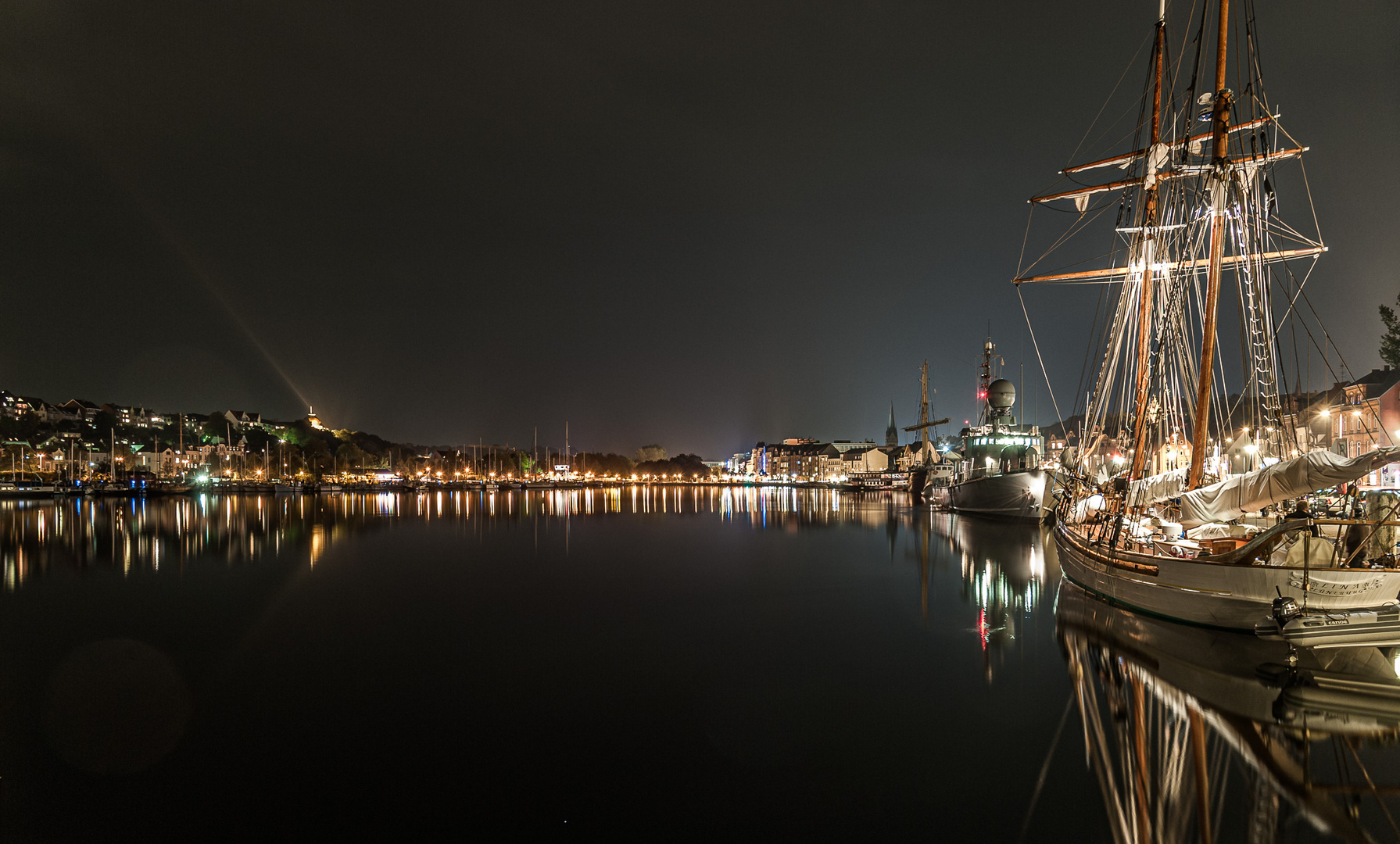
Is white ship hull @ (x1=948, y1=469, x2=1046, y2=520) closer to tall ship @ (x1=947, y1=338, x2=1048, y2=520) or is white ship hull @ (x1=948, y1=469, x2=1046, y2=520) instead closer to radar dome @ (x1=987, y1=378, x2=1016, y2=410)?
tall ship @ (x1=947, y1=338, x2=1048, y2=520)

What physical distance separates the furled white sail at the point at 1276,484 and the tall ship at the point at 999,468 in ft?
86.9

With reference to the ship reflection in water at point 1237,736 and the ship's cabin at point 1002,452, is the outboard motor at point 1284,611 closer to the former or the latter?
the ship reflection in water at point 1237,736

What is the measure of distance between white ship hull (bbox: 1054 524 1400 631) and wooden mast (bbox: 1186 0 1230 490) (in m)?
3.44

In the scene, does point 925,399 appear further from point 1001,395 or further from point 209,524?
point 209,524

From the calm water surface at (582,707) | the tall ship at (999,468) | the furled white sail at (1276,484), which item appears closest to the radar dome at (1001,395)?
the tall ship at (999,468)

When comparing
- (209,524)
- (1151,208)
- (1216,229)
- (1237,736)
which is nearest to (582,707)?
(1237,736)

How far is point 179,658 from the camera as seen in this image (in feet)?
A: 35.9

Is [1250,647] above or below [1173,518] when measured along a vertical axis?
below

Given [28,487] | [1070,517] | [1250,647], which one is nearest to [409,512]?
[1070,517]

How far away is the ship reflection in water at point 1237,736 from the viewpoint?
576cm

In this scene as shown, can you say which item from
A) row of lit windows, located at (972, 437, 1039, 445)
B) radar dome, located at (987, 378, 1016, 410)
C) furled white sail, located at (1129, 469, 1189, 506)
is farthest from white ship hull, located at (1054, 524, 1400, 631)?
radar dome, located at (987, 378, 1016, 410)

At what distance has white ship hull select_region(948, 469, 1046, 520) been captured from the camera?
43250 mm

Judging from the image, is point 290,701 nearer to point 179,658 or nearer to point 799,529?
point 179,658

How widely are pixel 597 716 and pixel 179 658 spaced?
793cm
